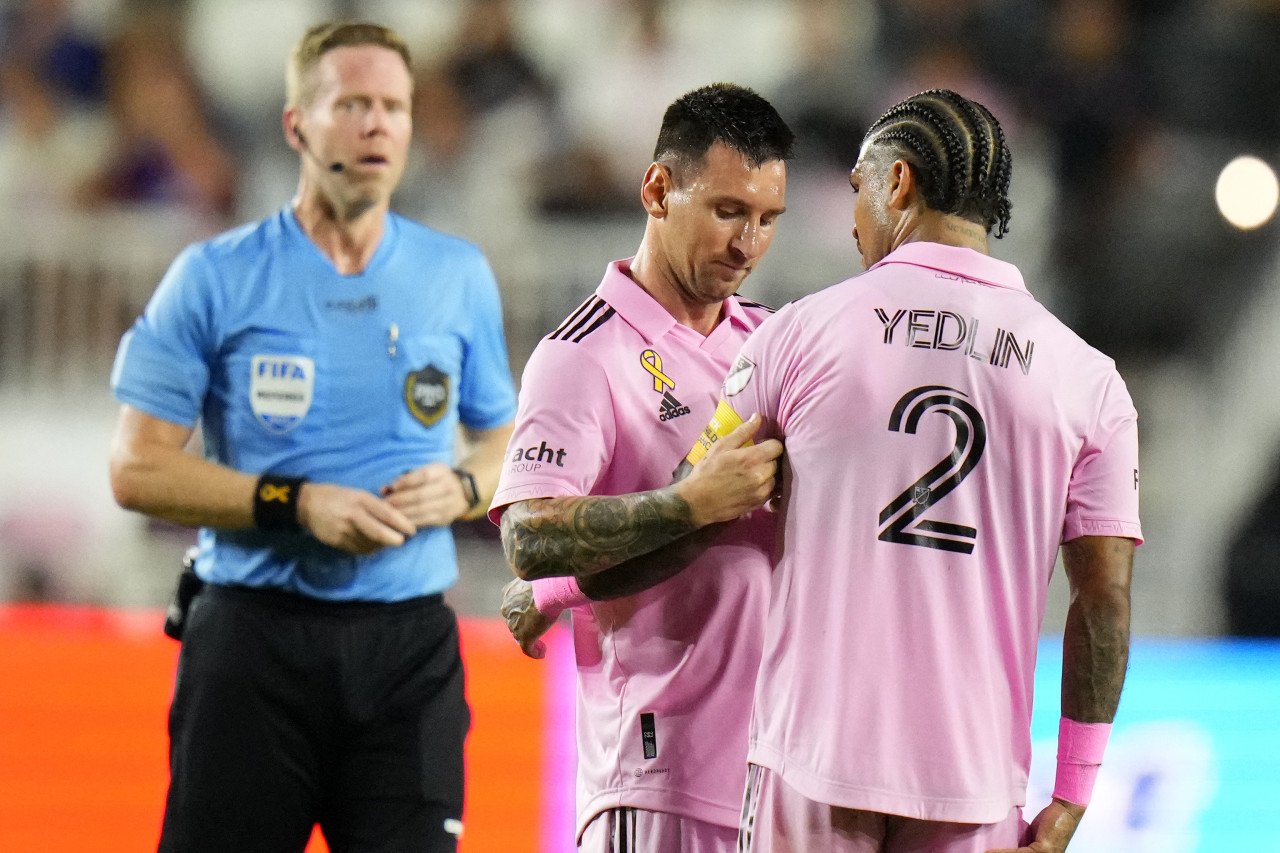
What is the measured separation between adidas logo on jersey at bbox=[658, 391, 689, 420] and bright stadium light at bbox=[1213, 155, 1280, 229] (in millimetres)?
6183

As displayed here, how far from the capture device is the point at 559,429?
2.63 metres

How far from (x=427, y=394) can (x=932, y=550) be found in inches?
63.9

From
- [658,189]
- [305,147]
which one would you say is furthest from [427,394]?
[658,189]

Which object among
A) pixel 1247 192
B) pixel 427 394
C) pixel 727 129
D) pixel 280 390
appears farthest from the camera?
pixel 1247 192

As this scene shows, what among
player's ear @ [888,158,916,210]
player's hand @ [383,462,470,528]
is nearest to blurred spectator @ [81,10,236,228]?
player's hand @ [383,462,470,528]

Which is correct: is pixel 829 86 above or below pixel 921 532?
above

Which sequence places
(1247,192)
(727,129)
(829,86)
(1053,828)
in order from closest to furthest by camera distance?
(1053,828)
(727,129)
(1247,192)
(829,86)

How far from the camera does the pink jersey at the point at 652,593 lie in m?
2.66

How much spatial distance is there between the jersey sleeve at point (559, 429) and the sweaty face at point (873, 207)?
1.80 ft

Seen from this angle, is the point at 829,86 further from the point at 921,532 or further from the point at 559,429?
the point at 921,532

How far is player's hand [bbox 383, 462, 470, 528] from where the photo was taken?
11.1 feet

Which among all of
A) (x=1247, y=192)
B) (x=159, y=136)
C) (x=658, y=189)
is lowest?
(x=658, y=189)

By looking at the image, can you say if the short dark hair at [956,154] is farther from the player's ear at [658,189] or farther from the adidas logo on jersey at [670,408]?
the adidas logo on jersey at [670,408]

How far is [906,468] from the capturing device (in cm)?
223
